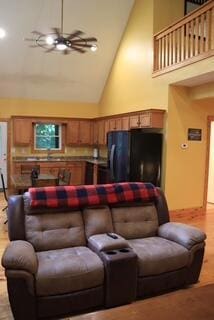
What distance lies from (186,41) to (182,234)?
380cm

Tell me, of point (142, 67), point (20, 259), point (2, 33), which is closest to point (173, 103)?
point (142, 67)

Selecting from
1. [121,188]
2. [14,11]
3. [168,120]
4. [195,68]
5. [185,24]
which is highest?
[14,11]

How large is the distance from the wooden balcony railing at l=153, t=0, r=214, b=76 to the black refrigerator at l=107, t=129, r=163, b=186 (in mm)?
1423

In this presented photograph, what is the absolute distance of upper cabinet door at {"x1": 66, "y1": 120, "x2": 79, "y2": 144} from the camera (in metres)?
9.05

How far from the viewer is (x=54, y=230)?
10.0 feet

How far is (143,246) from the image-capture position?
3061 mm

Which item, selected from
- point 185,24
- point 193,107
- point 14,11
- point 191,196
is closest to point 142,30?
point 185,24

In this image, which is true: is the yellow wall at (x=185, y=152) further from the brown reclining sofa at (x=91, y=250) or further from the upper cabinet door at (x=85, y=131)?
the upper cabinet door at (x=85, y=131)

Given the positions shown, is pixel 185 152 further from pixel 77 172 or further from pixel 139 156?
pixel 77 172

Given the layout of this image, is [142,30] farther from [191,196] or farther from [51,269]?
[51,269]

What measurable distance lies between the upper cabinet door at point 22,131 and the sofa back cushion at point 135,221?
19.0 ft

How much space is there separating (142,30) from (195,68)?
229 centimetres

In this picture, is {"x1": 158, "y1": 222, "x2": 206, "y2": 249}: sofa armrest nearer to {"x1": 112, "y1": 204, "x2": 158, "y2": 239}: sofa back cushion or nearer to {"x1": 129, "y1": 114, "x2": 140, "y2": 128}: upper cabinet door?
{"x1": 112, "y1": 204, "x2": 158, "y2": 239}: sofa back cushion

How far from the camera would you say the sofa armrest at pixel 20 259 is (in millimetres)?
2357
